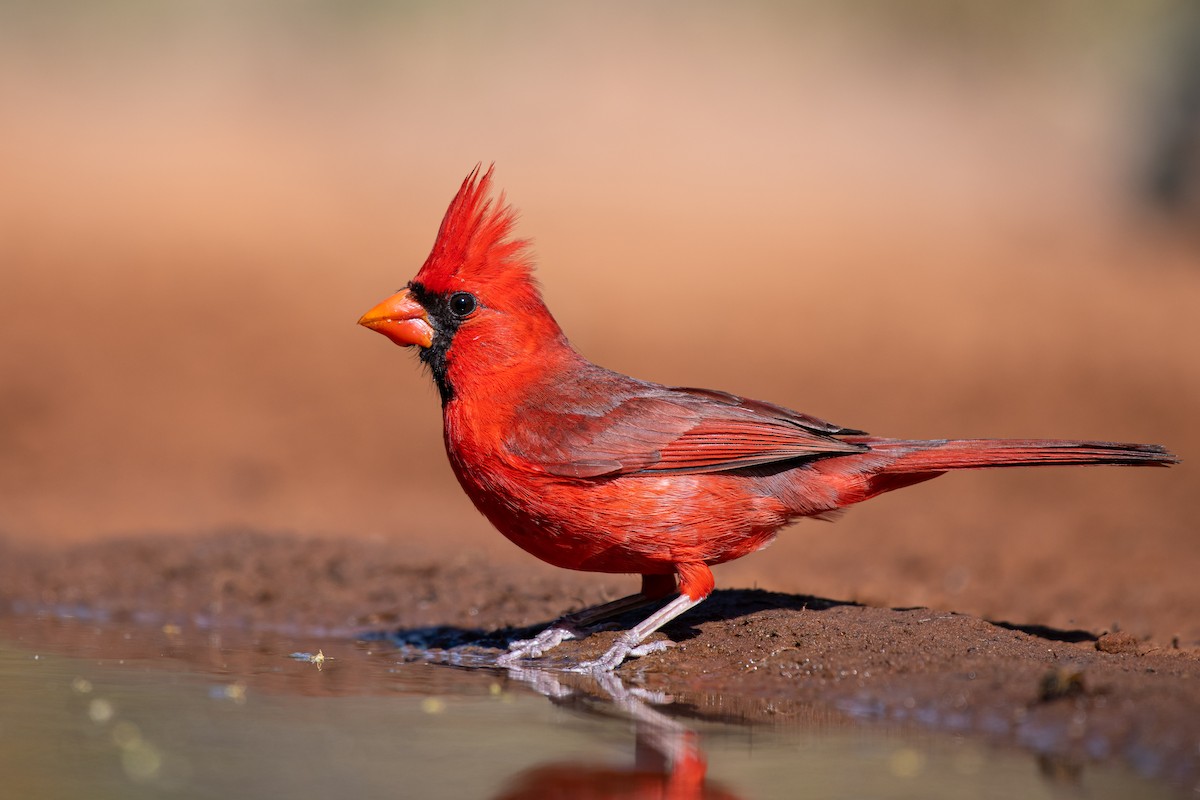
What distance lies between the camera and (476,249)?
5125 mm

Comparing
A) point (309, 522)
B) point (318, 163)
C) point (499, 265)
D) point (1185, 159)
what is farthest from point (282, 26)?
point (499, 265)

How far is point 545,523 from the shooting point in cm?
479

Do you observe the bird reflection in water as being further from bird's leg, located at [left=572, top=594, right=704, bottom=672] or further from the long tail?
the long tail

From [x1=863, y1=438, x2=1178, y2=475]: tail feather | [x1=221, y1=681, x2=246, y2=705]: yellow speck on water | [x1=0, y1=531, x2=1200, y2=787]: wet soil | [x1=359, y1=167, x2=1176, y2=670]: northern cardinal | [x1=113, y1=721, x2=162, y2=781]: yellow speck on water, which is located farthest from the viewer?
[x1=359, y1=167, x2=1176, y2=670]: northern cardinal

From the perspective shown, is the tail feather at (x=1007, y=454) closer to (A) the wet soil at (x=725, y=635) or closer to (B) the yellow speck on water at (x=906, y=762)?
(A) the wet soil at (x=725, y=635)

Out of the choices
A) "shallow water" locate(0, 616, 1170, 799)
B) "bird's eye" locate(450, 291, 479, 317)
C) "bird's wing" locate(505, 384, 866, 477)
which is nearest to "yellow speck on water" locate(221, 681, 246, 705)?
"shallow water" locate(0, 616, 1170, 799)

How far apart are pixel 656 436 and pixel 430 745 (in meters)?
1.71

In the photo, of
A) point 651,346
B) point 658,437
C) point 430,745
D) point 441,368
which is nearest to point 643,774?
point 430,745

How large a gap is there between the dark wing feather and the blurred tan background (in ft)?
6.78

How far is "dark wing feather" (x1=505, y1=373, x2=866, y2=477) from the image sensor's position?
4.84 metres

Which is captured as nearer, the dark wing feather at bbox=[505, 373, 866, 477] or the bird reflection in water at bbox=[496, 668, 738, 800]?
the bird reflection in water at bbox=[496, 668, 738, 800]

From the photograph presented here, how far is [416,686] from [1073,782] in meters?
1.97

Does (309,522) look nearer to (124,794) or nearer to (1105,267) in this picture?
(124,794)

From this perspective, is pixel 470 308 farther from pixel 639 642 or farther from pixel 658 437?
pixel 639 642
